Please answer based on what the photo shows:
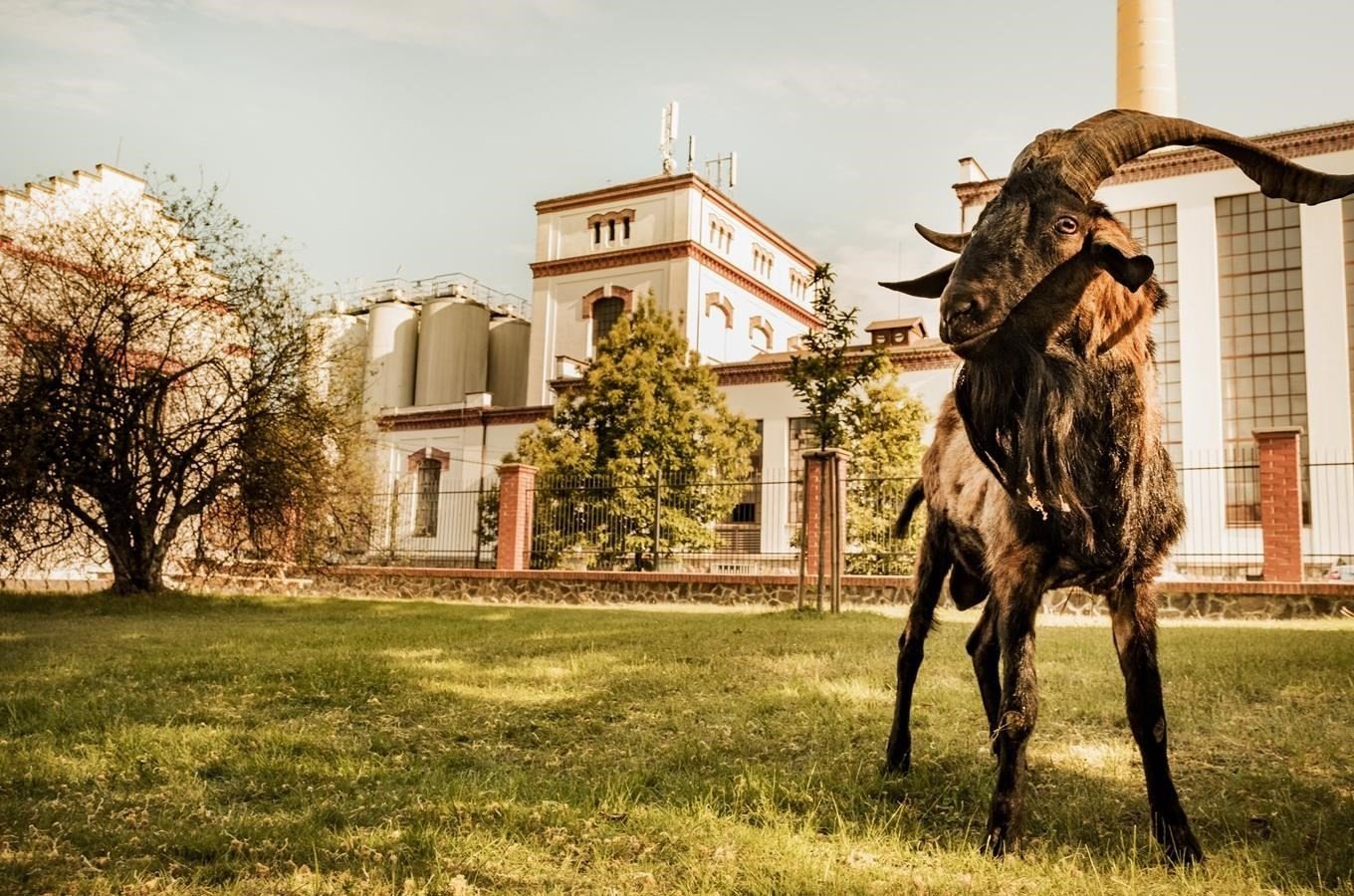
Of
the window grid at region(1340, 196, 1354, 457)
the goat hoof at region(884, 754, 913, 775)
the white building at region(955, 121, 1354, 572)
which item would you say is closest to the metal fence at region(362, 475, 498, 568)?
the white building at region(955, 121, 1354, 572)

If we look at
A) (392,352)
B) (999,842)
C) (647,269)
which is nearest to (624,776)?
(999,842)

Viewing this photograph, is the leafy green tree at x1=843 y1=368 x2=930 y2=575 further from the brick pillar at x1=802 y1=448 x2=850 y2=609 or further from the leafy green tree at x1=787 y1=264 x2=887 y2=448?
the brick pillar at x1=802 y1=448 x2=850 y2=609

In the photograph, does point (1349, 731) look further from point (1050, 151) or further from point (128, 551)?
point (128, 551)

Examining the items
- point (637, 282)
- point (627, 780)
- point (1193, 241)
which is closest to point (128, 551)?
point (627, 780)

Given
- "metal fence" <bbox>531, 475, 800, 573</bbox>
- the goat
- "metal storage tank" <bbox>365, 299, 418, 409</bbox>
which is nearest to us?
the goat

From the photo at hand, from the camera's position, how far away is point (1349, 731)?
4699 millimetres

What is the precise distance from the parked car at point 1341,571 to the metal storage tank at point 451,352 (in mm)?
34530

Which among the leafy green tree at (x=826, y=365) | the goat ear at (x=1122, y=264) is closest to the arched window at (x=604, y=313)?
Result: the leafy green tree at (x=826, y=365)

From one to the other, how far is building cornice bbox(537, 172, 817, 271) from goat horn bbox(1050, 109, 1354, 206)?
34.4 meters

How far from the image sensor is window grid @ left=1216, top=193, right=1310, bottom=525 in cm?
2583

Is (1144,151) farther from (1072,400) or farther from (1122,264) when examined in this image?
(1072,400)

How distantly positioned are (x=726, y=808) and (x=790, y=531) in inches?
1006

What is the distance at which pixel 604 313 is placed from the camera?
3838cm

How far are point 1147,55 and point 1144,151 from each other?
106 ft
